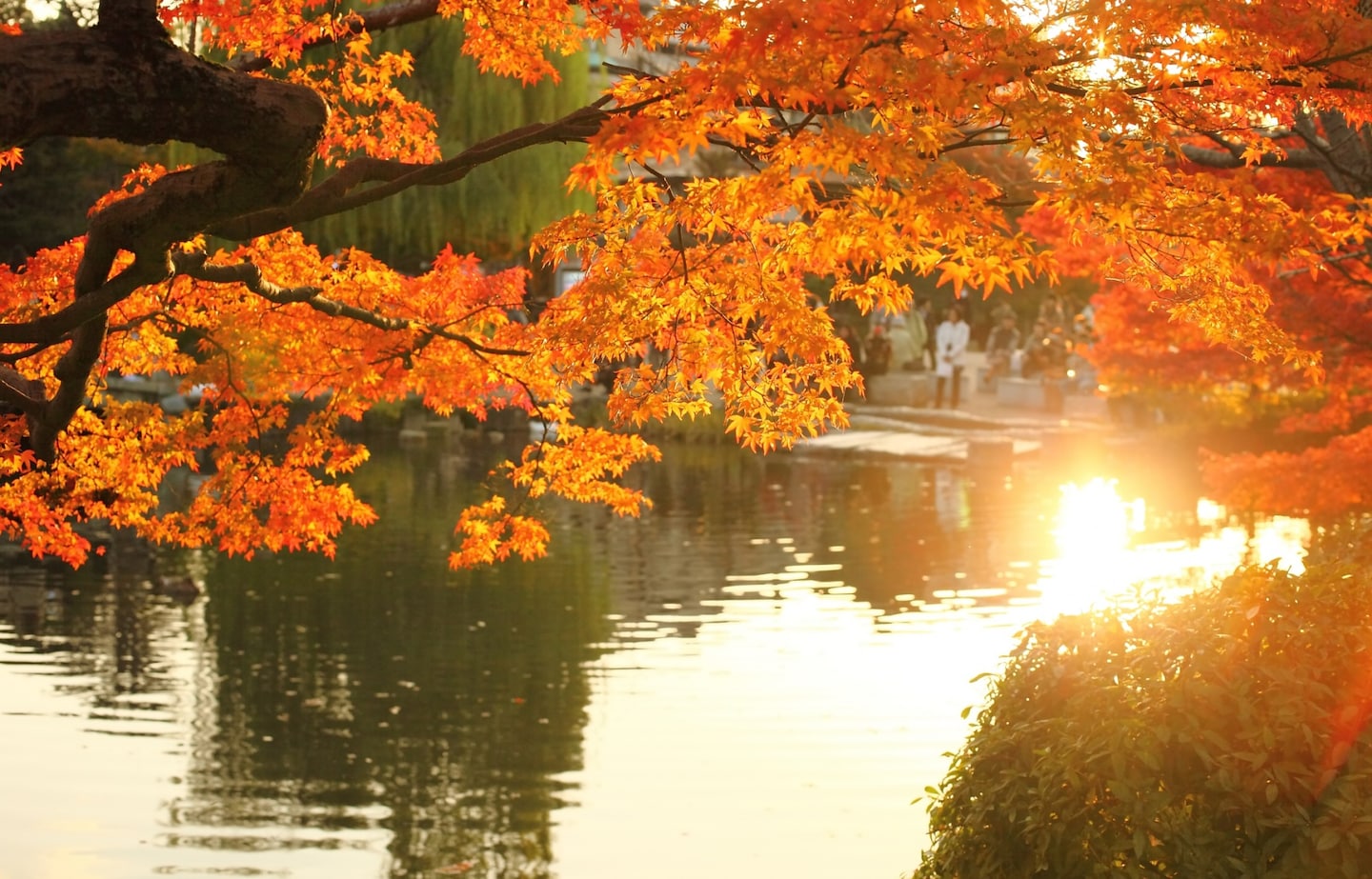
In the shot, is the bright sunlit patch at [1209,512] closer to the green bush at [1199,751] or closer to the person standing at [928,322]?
the person standing at [928,322]

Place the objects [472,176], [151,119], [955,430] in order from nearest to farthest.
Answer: [151,119]
[472,176]
[955,430]

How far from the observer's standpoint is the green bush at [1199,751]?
18.4ft

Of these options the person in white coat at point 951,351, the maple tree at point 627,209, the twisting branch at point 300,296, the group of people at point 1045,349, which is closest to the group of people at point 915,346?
the person in white coat at point 951,351

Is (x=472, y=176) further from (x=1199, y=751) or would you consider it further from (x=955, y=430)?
(x=1199, y=751)

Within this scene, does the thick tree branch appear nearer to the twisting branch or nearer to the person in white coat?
the twisting branch

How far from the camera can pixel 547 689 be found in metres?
13.4

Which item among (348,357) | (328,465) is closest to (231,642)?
(328,465)

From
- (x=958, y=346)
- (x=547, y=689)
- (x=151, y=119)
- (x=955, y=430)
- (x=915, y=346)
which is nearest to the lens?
(x=151, y=119)

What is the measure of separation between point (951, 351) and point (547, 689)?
2161 centimetres

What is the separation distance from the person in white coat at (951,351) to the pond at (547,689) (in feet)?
31.0

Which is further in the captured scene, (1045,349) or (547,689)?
(1045,349)

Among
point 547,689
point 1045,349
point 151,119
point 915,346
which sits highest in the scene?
point 915,346

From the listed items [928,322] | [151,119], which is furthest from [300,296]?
[928,322]

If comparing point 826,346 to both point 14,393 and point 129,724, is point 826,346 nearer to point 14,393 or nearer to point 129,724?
point 14,393
